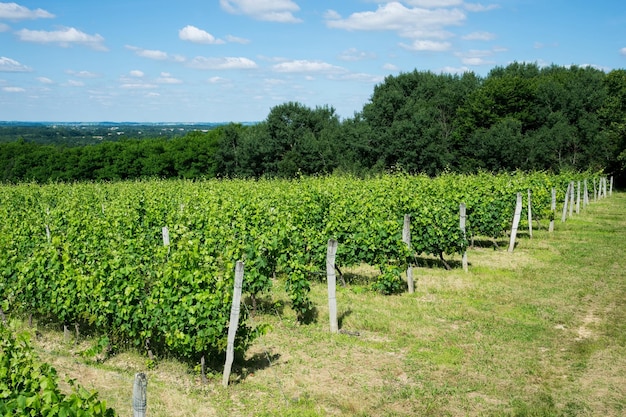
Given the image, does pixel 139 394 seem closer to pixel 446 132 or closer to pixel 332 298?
pixel 332 298

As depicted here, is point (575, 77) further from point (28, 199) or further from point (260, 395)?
point (260, 395)

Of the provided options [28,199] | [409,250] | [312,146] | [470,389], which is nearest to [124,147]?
[312,146]

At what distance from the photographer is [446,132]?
46500mm

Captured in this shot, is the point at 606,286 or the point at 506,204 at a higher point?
the point at 506,204

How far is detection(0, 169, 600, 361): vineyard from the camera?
732cm

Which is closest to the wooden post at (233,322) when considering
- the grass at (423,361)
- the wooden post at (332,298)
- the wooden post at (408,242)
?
the grass at (423,361)

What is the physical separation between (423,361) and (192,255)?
3932 millimetres

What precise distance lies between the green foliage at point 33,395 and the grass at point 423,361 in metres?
2.15

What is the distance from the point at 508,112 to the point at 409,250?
3714cm

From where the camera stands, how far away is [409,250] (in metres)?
11.3

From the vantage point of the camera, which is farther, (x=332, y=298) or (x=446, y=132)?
(x=446, y=132)

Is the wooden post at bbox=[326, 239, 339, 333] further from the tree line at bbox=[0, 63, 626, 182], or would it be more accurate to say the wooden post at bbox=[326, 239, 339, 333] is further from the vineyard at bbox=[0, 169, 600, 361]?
the tree line at bbox=[0, 63, 626, 182]

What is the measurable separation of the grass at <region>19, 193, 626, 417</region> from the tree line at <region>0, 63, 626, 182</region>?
26.5 m

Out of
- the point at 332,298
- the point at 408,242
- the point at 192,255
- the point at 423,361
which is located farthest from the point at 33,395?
the point at 408,242
